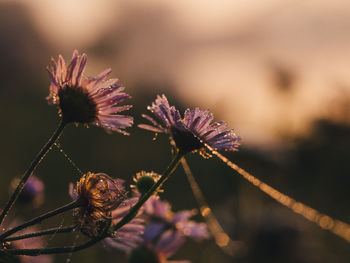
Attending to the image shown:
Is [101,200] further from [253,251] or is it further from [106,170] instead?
[106,170]

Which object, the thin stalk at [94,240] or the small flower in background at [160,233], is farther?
the small flower in background at [160,233]

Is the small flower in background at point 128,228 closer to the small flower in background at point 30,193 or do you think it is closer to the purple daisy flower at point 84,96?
the purple daisy flower at point 84,96

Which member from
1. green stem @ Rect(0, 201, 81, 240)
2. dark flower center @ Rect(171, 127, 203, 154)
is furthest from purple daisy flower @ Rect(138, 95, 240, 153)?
green stem @ Rect(0, 201, 81, 240)

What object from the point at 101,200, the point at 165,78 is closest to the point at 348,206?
the point at 101,200

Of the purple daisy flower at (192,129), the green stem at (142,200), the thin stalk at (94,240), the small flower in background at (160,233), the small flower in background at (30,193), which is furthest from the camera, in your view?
the small flower in background at (30,193)

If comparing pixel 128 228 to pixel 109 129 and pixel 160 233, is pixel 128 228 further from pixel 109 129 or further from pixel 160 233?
pixel 160 233

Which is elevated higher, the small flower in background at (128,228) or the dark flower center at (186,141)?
the dark flower center at (186,141)

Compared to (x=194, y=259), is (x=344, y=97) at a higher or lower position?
higher

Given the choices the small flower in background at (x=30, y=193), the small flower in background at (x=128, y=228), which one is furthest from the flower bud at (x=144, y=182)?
the small flower in background at (x=30, y=193)
